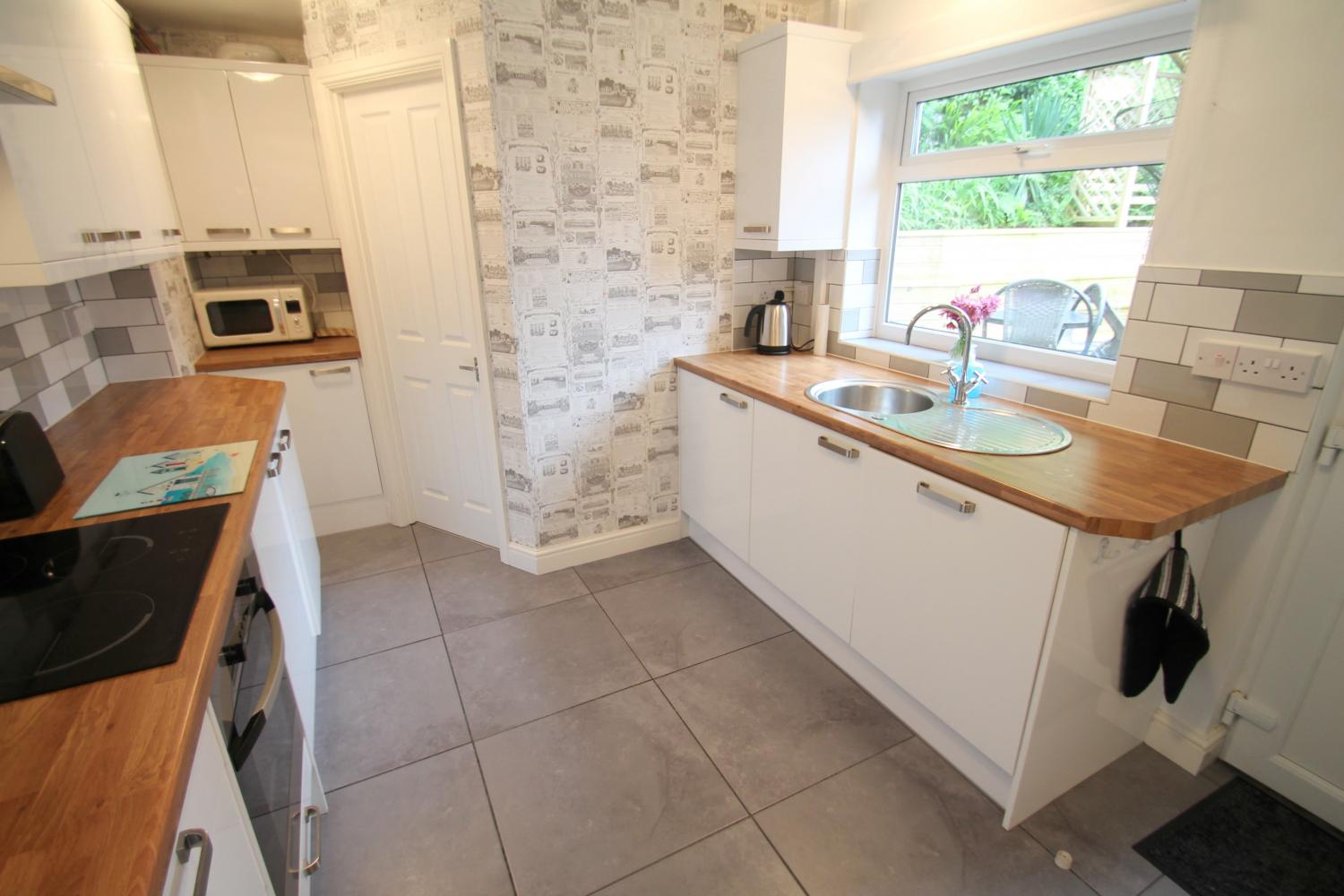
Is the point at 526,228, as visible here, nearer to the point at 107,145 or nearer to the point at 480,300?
the point at 480,300

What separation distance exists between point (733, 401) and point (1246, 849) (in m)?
1.83

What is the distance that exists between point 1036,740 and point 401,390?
2.72m

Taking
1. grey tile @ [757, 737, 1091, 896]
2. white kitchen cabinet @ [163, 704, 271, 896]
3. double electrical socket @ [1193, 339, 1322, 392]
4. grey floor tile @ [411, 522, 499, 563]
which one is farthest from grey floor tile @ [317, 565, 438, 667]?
double electrical socket @ [1193, 339, 1322, 392]

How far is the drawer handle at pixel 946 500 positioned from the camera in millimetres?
1463

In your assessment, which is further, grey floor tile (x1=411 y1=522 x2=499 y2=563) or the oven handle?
grey floor tile (x1=411 y1=522 x2=499 y2=563)

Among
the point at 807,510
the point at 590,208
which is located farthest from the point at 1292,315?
the point at 590,208

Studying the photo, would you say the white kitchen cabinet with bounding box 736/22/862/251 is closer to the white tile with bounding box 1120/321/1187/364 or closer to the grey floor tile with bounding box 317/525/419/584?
the white tile with bounding box 1120/321/1187/364

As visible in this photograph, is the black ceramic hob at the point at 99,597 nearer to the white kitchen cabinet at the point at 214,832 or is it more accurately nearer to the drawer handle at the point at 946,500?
the white kitchen cabinet at the point at 214,832

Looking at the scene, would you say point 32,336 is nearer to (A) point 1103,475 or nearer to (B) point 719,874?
(B) point 719,874

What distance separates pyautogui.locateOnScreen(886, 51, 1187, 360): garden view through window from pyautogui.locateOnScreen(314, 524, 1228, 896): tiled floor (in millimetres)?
1347

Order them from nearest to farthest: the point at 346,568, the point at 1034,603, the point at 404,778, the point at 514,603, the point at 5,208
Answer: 1. the point at 5,208
2. the point at 1034,603
3. the point at 404,778
4. the point at 514,603
5. the point at 346,568

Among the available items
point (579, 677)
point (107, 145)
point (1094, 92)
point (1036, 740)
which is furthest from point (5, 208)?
point (1094, 92)

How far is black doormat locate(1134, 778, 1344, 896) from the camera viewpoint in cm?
142

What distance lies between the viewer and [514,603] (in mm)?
2521
